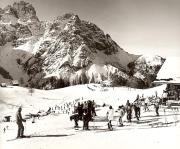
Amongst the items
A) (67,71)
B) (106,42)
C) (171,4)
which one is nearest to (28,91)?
(171,4)

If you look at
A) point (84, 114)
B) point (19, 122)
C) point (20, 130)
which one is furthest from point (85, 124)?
point (19, 122)

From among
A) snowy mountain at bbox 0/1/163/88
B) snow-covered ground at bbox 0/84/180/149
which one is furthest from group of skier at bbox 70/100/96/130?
snowy mountain at bbox 0/1/163/88

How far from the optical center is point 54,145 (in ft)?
50.9

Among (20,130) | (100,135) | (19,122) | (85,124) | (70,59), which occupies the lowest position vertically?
(100,135)

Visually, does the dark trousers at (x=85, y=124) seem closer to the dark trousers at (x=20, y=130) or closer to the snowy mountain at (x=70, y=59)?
the dark trousers at (x=20, y=130)

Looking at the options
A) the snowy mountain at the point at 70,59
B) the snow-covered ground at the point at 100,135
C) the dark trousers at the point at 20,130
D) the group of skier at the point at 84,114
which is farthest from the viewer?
the snowy mountain at the point at 70,59


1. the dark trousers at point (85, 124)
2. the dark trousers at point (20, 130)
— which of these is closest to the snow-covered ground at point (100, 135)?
the dark trousers at point (85, 124)

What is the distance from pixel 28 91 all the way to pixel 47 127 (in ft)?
91.6

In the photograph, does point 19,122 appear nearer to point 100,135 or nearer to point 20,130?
point 20,130

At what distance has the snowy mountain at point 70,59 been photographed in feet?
411

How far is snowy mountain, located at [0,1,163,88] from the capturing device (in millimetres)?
125188

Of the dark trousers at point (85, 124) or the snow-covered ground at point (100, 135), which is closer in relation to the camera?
the snow-covered ground at point (100, 135)

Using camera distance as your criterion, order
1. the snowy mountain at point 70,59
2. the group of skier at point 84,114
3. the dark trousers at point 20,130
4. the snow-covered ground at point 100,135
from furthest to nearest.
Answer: the snowy mountain at point 70,59, the group of skier at point 84,114, the dark trousers at point 20,130, the snow-covered ground at point 100,135

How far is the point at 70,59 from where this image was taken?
13512 cm
